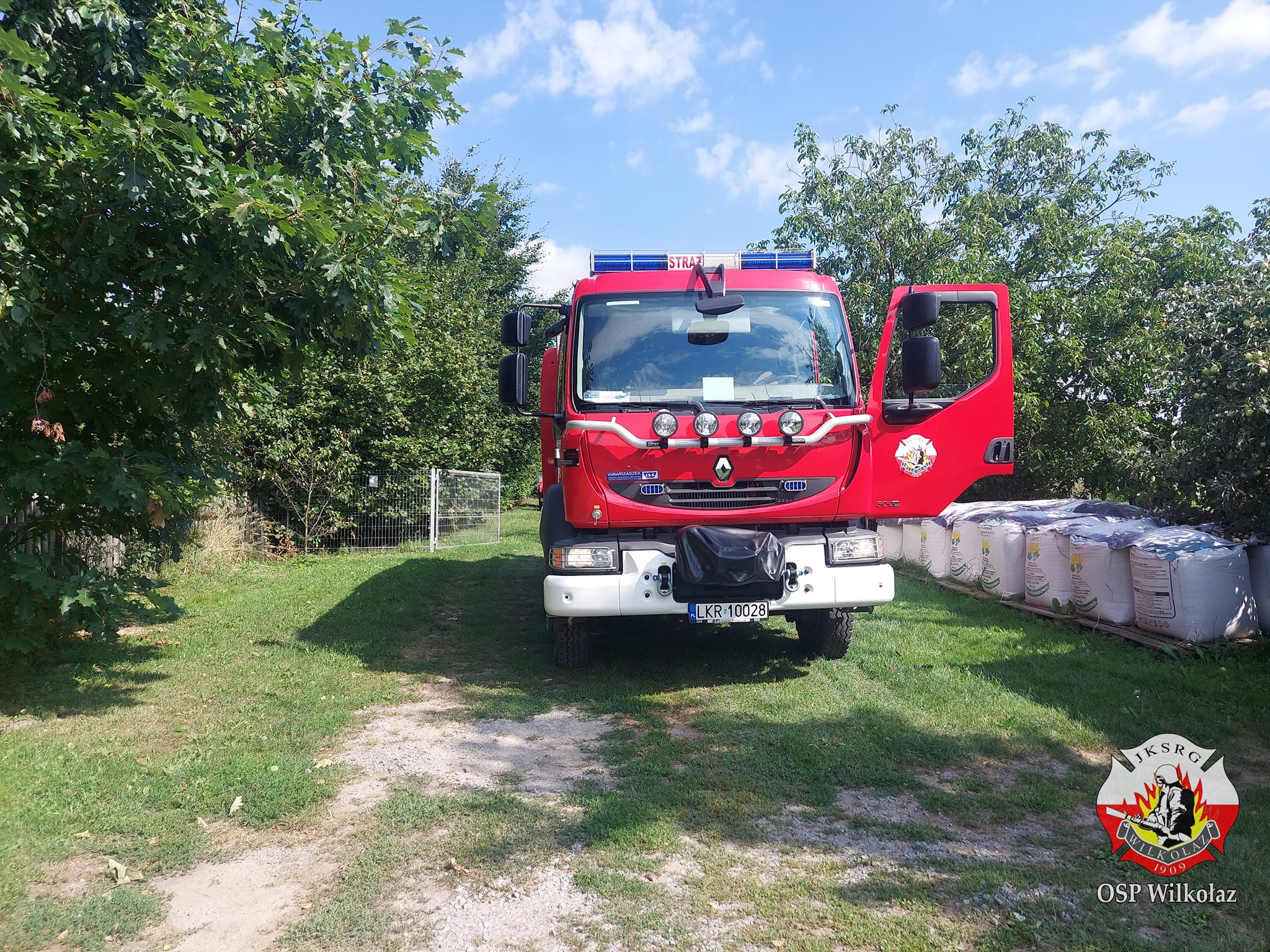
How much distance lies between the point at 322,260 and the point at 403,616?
4.71 m

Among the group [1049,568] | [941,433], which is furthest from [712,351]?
[1049,568]

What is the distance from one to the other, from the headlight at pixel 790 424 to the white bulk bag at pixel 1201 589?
3.12 meters

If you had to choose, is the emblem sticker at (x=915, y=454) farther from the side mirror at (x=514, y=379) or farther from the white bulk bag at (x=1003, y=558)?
the white bulk bag at (x=1003, y=558)

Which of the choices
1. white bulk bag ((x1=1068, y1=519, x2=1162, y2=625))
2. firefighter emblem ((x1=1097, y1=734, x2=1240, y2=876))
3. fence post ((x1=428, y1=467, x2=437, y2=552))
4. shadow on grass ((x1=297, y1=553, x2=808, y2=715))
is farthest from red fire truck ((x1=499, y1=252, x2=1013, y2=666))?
fence post ((x1=428, y1=467, x2=437, y2=552))

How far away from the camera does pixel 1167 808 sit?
12.1ft

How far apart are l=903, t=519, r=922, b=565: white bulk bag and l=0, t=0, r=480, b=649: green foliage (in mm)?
7484

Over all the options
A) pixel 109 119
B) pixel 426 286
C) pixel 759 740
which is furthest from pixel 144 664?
pixel 759 740

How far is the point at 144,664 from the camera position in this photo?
6816 millimetres

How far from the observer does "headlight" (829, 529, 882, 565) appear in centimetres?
604

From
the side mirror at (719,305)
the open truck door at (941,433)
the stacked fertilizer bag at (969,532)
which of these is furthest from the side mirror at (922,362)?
the stacked fertilizer bag at (969,532)

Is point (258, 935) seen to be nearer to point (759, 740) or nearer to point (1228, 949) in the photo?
point (759, 740)

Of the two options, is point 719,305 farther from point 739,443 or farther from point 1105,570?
point 1105,570

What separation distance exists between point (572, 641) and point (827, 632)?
201 centimetres

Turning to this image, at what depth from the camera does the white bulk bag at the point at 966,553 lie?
380 inches
